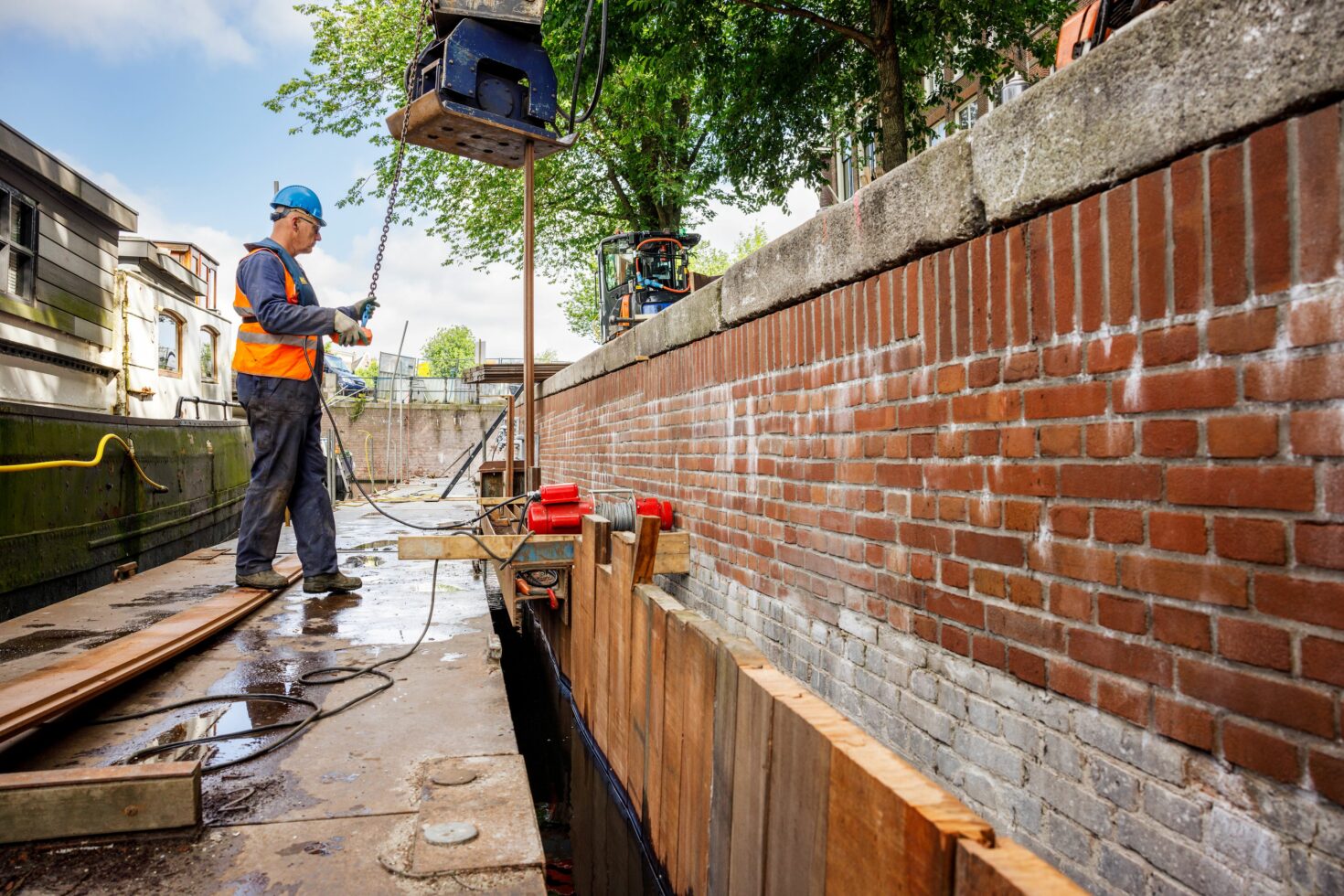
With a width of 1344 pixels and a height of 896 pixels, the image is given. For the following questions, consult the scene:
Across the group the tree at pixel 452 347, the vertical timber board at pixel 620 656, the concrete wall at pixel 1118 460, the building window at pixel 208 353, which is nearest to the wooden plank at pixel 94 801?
the vertical timber board at pixel 620 656

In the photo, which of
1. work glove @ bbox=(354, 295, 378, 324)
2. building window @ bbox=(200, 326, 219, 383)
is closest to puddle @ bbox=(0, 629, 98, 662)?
work glove @ bbox=(354, 295, 378, 324)

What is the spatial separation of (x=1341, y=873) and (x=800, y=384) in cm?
223

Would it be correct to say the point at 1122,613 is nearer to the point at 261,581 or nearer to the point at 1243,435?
the point at 1243,435

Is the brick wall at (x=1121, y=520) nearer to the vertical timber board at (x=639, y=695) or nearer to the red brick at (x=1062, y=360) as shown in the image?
the red brick at (x=1062, y=360)

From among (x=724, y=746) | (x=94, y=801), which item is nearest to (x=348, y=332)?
(x=94, y=801)

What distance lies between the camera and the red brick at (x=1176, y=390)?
1.53 meters

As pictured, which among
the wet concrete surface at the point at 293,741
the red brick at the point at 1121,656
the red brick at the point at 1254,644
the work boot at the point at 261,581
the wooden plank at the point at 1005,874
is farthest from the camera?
the work boot at the point at 261,581

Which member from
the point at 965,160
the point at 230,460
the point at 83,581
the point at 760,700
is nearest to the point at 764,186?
the point at 230,460

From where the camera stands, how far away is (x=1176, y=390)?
5.30ft

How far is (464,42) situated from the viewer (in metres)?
5.87

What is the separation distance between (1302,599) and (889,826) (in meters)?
0.78

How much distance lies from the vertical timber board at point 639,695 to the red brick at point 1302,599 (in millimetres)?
2136

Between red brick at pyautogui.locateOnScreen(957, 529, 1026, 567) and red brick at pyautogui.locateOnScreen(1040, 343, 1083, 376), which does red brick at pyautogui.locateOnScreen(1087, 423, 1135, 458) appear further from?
red brick at pyautogui.locateOnScreen(957, 529, 1026, 567)

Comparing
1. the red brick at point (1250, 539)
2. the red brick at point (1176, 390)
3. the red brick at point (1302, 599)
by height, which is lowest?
the red brick at point (1302, 599)
